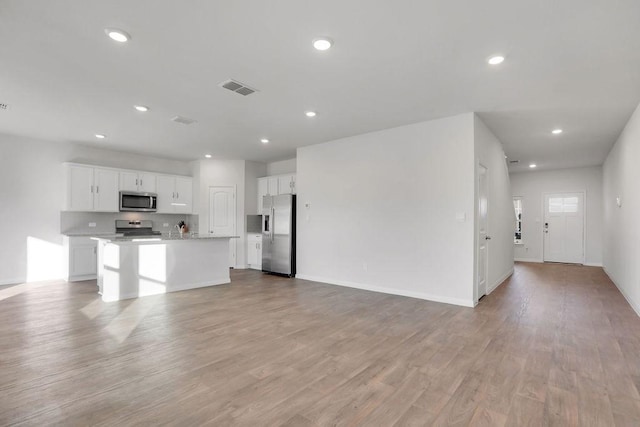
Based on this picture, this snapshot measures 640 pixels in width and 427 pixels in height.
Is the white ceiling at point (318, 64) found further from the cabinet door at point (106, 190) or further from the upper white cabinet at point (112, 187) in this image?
the cabinet door at point (106, 190)

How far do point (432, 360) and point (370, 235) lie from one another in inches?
115

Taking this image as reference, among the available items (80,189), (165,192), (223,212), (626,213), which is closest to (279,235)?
(223,212)

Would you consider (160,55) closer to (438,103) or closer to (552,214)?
(438,103)

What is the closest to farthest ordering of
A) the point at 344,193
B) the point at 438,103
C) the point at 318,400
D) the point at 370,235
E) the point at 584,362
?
the point at 318,400
the point at 584,362
the point at 438,103
the point at 370,235
the point at 344,193

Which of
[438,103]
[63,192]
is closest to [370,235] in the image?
[438,103]

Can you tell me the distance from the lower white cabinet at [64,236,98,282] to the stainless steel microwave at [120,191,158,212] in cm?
96

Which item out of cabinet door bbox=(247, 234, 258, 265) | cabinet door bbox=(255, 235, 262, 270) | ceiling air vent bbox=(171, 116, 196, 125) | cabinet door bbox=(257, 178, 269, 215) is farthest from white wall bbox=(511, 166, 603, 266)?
ceiling air vent bbox=(171, 116, 196, 125)

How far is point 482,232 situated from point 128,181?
23.1 feet

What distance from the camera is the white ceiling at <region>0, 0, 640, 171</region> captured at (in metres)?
2.39

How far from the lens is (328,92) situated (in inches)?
152

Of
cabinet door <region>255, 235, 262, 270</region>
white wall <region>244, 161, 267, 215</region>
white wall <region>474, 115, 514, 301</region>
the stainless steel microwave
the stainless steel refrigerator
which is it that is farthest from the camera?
white wall <region>244, 161, 267, 215</region>

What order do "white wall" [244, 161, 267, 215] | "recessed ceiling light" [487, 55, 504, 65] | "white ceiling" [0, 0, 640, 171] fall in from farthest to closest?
"white wall" [244, 161, 267, 215] → "recessed ceiling light" [487, 55, 504, 65] → "white ceiling" [0, 0, 640, 171]

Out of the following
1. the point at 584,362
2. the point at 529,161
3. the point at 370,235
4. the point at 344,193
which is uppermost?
the point at 529,161

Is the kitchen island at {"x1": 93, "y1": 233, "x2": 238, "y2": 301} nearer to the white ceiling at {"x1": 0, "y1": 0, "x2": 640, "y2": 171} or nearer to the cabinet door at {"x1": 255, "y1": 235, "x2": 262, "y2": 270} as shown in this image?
the cabinet door at {"x1": 255, "y1": 235, "x2": 262, "y2": 270}
